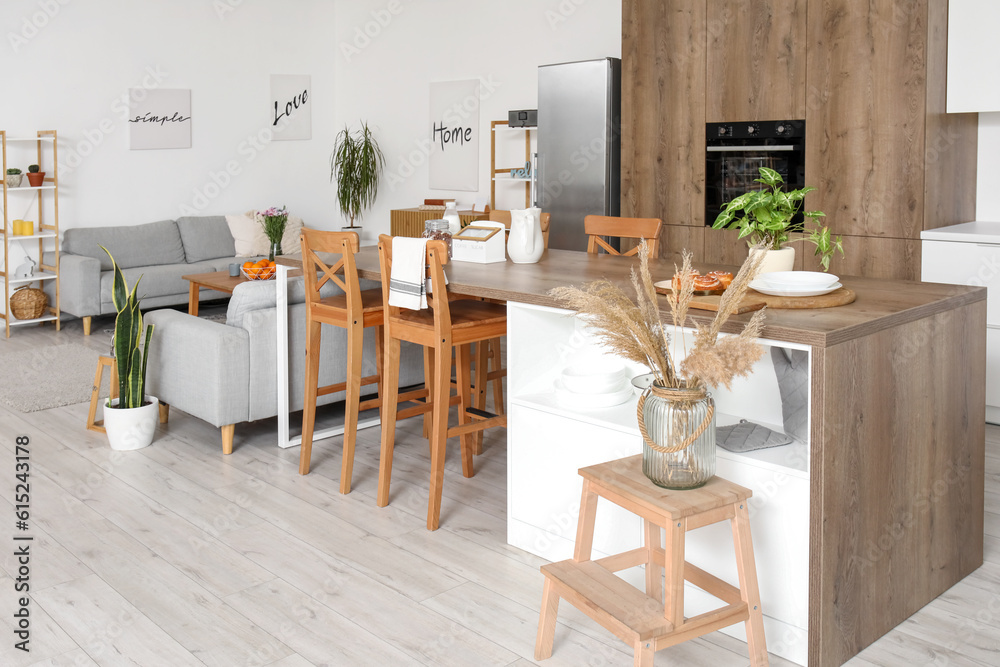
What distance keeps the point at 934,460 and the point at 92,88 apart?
7.11m

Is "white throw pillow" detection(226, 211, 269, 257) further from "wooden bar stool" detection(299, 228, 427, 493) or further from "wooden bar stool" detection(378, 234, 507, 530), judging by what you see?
"wooden bar stool" detection(378, 234, 507, 530)

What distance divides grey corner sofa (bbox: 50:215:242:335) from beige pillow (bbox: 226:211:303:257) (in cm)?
9

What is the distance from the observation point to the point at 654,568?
2479mm

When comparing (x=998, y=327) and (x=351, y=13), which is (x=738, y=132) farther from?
(x=351, y=13)

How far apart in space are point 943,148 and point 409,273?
9.32 ft

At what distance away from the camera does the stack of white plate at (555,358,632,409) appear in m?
2.89

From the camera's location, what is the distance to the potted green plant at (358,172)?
8562 millimetres

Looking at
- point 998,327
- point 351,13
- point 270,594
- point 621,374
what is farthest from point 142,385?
point 351,13

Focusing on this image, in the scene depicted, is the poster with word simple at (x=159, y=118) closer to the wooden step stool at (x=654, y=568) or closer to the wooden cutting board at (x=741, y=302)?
the wooden cutting board at (x=741, y=302)

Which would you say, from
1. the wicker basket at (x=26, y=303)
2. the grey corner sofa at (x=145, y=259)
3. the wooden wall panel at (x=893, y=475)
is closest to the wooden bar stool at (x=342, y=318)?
the wooden wall panel at (x=893, y=475)

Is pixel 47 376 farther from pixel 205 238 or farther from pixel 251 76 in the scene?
pixel 251 76

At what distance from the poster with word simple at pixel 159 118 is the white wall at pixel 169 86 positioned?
64 millimetres

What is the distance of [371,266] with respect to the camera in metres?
3.69

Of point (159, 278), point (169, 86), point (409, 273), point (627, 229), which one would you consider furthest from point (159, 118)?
point (409, 273)
